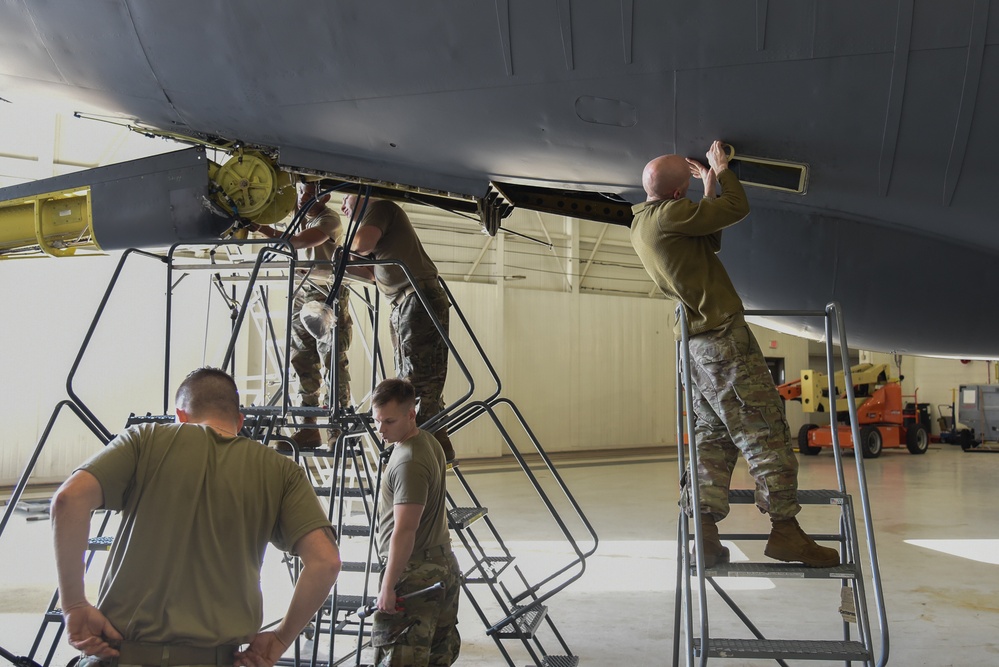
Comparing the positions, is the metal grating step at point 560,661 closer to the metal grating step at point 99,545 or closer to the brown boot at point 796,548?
the brown boot at point 796,548

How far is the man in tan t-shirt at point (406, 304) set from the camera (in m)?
4.99

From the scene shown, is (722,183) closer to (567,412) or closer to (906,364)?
(567,412)

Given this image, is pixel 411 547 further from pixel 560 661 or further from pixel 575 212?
pixel 575 212

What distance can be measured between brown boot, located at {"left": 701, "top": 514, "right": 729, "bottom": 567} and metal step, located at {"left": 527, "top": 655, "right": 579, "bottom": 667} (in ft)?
6.89

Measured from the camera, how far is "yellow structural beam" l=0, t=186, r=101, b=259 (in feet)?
15.2

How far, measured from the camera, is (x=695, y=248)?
11.3 feet

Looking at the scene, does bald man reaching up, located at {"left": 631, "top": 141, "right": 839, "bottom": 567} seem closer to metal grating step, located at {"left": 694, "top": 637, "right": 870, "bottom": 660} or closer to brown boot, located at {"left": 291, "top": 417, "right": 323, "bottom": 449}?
metal grating step, located at {"left": 694, "top": 637, "right": 870, "bottom": 660}

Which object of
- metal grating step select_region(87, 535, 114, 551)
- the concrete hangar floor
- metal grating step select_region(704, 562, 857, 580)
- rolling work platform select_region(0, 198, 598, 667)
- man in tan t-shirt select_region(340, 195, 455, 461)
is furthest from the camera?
the concrete hangar floor

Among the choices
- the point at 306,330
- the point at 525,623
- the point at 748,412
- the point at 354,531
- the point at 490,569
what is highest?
the point at 306,330

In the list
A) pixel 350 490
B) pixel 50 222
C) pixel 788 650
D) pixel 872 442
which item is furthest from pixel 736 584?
pixel 872 442

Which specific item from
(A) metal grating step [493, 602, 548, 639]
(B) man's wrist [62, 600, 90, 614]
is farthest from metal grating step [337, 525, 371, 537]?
(B) man's wrist [62, 600, 90, 614]

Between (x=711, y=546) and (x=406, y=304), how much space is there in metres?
2.46

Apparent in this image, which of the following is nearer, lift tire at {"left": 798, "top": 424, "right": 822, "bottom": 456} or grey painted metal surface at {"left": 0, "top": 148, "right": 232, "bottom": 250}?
grey painted metal surface at {"left": 0, "top": 148, "right": 232, "bottom": 250}

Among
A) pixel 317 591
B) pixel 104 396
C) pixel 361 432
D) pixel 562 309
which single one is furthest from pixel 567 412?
pixel 317 591
